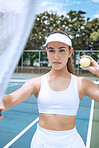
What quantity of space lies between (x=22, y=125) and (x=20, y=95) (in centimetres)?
373

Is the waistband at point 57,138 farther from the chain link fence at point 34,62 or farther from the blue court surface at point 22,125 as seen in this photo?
the chain link fence at point 34,62

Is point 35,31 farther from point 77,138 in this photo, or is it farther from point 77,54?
point 77,138

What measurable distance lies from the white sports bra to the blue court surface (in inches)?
100

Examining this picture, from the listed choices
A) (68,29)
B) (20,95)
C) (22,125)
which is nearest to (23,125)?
(22,125)

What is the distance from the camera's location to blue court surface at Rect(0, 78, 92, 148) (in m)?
4.11

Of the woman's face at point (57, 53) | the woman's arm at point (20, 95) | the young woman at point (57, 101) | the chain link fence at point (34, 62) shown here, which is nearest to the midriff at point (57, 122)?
the young woman at point (57, 101)

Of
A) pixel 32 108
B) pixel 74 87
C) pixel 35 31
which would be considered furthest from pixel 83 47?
pixel 74 87

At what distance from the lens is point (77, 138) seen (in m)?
1.76

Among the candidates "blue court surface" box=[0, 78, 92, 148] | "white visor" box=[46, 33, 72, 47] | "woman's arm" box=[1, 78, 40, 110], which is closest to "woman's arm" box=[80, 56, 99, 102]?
"white visor" box=[46, 33, 72, 47]

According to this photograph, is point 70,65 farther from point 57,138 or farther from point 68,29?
point 68,29

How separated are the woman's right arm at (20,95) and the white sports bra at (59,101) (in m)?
0.10

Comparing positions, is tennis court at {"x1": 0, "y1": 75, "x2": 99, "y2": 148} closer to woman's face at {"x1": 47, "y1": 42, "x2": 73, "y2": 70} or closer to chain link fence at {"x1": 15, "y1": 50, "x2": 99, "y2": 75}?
woman's face at {"x1": 47, "y1": 42, "x2": 73, "y2": 70}

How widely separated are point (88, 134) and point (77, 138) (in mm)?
3007

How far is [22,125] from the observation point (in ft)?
16.8
